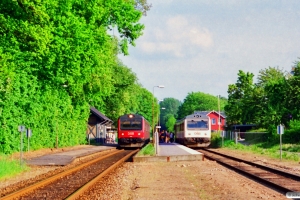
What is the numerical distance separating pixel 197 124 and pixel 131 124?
21.8ft

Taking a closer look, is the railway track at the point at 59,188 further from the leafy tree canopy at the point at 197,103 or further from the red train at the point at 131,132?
the leafy tree canopy at the point at 197,103

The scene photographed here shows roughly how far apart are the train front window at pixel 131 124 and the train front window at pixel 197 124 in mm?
5023

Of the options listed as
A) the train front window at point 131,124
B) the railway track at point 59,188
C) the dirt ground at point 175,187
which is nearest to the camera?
the dirt ground at point 175,187

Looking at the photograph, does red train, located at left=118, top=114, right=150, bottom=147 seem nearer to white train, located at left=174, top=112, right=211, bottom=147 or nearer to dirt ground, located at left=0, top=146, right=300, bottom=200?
white train, located at left=174, top=112, right=211, bottom=147

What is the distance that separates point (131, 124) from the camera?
4934 cm

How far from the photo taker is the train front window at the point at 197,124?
47.4 metres

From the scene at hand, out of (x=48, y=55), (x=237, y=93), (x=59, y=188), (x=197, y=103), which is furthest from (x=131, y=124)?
(x=197, y=103)

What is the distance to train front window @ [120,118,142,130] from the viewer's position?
49.2 meters

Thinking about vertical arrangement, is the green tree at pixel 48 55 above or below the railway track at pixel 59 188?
above

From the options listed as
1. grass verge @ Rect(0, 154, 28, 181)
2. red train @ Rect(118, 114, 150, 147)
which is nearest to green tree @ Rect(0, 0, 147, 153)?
grass verge @ Rect(0, 154, 28, 181)

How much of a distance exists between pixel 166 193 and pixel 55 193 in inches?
118

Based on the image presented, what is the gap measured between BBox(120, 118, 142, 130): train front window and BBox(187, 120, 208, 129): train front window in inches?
198

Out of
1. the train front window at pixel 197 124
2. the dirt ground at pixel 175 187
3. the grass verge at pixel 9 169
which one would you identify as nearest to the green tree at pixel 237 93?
the train front window at pixel 197 124

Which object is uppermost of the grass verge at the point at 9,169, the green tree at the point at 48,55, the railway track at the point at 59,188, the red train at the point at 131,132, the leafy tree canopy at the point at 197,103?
the leafy tree canopy at the point at 197,103
